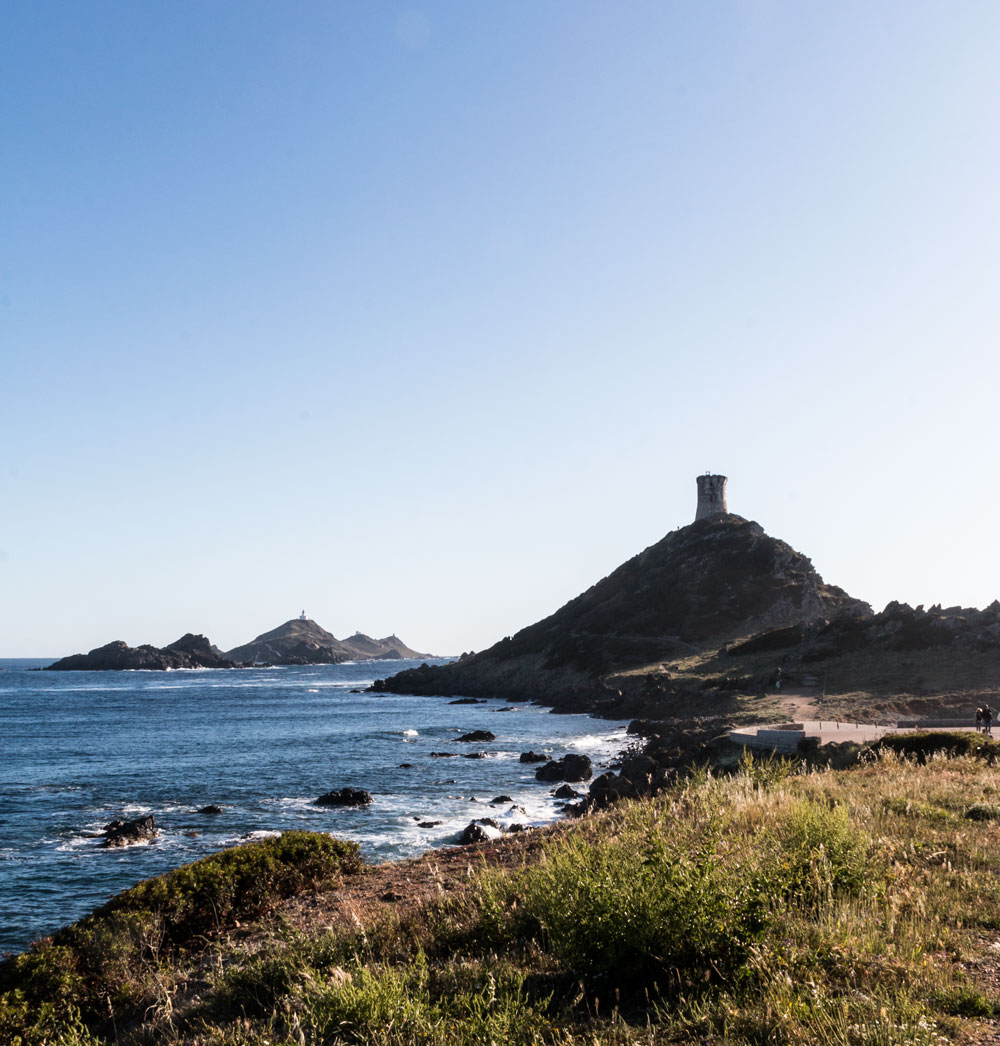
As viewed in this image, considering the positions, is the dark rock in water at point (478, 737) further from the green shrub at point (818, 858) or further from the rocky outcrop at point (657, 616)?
the green shrub at point (818, 858)

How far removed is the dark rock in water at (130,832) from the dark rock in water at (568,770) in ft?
64.5

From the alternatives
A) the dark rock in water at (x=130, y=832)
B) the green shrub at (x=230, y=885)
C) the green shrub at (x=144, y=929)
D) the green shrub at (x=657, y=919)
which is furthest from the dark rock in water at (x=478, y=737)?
the green shrub at (x=657, y=919)

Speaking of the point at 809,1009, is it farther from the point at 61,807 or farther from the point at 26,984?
the point at 61,807

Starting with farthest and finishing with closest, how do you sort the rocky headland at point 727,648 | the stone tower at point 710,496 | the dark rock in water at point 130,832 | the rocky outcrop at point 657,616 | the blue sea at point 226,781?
the stone tower at point 710,496 → the rocky outcrop at point 657,616 → the rocky headland at point 727,648 → the dark rock in water at point 130,832 → the blue sea at point 226,781

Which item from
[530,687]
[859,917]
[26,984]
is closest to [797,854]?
[859,917]

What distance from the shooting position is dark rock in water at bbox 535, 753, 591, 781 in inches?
1576

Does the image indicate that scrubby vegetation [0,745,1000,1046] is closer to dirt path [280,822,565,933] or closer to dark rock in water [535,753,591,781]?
dirt path [280,822,565,933]

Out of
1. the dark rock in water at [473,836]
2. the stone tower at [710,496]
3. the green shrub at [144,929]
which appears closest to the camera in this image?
the green shrub at [144,929]

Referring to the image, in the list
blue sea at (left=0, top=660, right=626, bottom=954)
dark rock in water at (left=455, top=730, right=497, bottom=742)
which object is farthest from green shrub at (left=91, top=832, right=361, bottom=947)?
dark rock in water at (left=455, top=730, right=497, bottom=742)

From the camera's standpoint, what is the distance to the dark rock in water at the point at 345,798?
34188mm

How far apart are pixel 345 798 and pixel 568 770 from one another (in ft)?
40.2

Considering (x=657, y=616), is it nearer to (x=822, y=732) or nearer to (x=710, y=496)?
(x=710, y=496)

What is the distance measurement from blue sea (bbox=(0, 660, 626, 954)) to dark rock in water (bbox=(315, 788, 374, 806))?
0.72 metres

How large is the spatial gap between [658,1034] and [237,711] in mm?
92229
